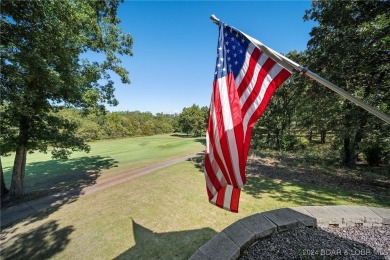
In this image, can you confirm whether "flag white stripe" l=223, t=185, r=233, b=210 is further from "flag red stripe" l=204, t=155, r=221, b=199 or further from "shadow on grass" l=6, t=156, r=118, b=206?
"shadow on grass" l=6, t=156, r=118, b=206

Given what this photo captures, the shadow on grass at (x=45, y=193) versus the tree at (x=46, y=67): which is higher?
the tree at (x=46, y=67)

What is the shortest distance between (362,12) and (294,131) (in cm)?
1617

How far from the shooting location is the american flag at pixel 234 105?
8.84ft

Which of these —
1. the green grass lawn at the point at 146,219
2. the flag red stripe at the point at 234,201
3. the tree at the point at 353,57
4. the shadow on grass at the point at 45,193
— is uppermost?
the tree at the point at 353,57

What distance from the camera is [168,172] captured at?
40.7ft

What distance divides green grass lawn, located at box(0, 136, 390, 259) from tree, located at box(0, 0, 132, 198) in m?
3.45

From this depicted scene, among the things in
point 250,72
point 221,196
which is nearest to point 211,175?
point 221,196

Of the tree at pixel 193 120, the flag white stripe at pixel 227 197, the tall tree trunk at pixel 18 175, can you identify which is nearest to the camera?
the flag white stripe at pixel 227 197

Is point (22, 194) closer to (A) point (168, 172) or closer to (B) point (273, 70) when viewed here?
(A) point (168, 172)

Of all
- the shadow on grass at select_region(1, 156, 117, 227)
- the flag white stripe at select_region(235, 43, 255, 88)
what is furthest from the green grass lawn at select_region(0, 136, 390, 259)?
the flag white stripe at select_region(235, 43, 255, 88)

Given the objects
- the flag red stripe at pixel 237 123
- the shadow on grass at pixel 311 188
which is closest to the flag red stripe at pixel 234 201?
the flag red stripe at pixel 237 123

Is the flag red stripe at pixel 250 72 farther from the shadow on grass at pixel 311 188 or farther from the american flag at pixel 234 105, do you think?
the shadow on grass at pixel 311 188

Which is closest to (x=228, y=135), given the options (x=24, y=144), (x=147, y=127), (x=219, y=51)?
(x=219, y=51)

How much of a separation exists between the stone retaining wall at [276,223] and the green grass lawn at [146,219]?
1311mm
